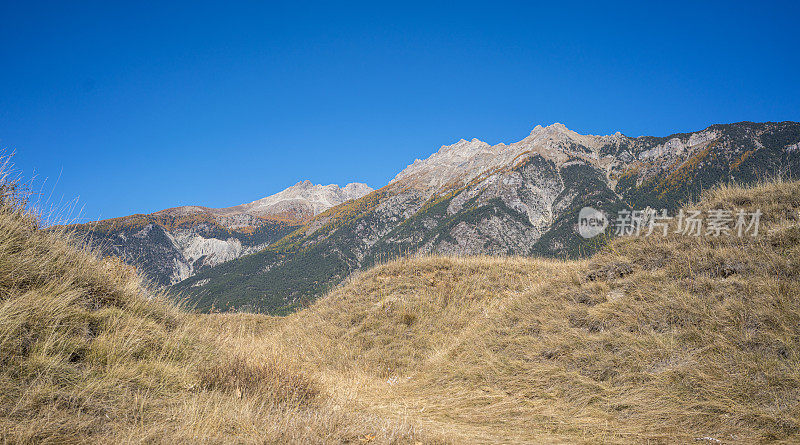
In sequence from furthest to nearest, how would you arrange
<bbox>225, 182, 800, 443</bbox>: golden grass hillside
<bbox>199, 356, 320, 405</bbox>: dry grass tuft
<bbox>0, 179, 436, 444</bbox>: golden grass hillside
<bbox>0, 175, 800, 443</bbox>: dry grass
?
<bbox>199, 356, 320, 405</bbox>: dry grass tuft < <bbox>225, 182, 800, 443</bbox>: golden grass hillside < <bbox>0, 175, 800, 443</bbox>: dry grass < <bbox>0, 179, 436, 444</bbox>: golden grass hillside

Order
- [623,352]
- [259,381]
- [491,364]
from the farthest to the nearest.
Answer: [491,364] → [623,352] → [259,381]

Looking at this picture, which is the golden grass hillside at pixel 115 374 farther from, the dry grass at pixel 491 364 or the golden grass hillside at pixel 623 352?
the golden grass hillside at pixel 623 352

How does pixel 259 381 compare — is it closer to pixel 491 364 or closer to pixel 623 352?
pixel 491 364

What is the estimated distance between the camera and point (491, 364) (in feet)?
26.0

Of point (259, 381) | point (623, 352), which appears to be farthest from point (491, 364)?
point (259, 381)

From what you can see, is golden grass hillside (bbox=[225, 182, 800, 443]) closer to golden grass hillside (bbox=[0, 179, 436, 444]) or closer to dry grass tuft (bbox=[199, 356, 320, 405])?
dry grass tuft (bbox=[199, 356, 320, 405])

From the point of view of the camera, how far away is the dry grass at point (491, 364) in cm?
A: 378

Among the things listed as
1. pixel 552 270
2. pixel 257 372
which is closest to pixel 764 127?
pixel 552 270

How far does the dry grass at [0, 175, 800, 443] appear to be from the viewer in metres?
3.78

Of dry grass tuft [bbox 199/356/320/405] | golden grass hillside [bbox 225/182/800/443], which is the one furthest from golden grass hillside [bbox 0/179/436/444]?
golden grass hillside [bbox 225/182/800/443]

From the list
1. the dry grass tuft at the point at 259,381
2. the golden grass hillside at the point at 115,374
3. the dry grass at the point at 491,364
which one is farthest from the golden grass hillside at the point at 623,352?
the golden grass hillside at the point at 115,374

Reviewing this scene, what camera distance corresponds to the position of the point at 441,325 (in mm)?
11617

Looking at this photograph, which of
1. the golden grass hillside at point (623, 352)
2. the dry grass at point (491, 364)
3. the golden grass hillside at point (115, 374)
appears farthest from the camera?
the golden grass hillside at point (623, 352)

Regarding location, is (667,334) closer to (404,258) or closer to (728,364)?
(728,364)
